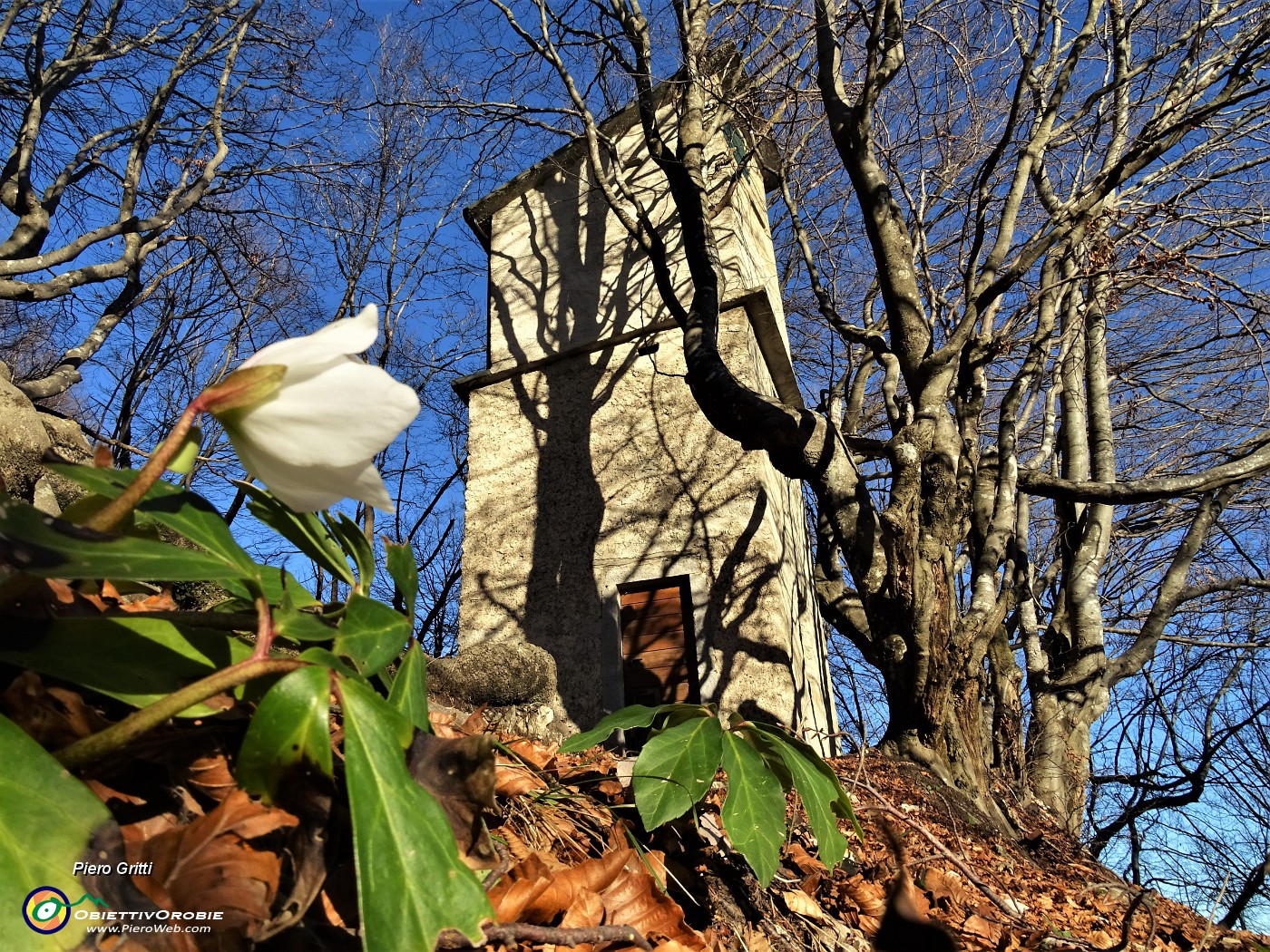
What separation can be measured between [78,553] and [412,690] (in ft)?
1.02

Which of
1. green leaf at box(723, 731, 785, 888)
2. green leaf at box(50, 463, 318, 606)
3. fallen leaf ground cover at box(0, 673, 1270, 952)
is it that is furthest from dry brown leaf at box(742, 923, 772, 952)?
green leaf at box(50, 463, 318, 606)

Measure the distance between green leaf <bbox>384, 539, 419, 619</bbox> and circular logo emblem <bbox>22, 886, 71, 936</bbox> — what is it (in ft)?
1.27

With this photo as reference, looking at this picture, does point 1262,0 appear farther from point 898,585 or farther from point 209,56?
point 209,56

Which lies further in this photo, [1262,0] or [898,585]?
[1262,0]

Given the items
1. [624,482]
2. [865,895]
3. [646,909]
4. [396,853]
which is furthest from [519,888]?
[624,482]

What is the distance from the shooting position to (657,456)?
6.27 metres

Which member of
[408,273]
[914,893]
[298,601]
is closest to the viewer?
[298,601]

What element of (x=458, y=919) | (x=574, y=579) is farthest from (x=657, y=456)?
(x=458, y=919)

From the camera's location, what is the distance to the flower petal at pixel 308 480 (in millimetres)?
622

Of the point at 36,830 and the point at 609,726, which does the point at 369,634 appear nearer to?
the point at 36,830

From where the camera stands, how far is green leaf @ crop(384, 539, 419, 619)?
32.7 inches

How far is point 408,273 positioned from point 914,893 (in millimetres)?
10908

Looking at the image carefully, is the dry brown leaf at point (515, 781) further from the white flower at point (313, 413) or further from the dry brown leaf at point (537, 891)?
the white flower at point (313, 413)

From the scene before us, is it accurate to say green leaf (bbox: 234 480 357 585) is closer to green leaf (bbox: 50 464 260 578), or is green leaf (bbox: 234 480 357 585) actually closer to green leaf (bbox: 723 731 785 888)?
green leaf (bbox: 50 464 260 578)
